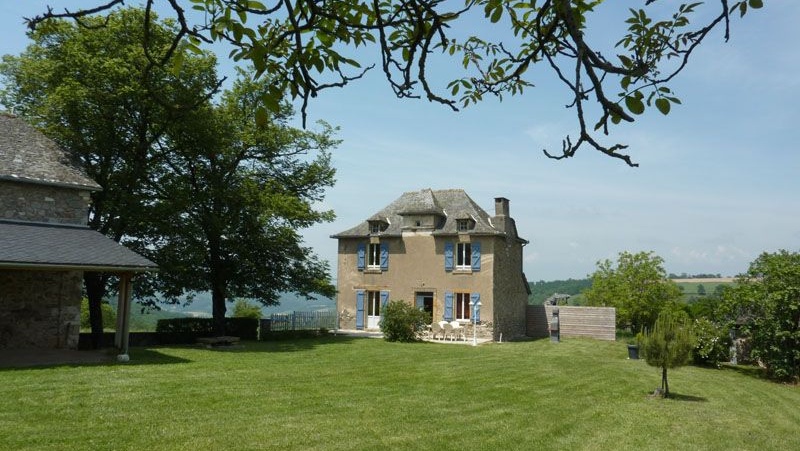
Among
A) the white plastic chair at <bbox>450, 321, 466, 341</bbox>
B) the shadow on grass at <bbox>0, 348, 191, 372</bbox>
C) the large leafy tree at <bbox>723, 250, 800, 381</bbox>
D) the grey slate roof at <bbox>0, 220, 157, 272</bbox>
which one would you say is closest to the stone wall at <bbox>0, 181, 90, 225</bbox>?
the grey slate roof at <bbox>0, 220, 157, 272</bbox>

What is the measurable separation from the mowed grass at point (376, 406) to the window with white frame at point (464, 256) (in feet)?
29.8

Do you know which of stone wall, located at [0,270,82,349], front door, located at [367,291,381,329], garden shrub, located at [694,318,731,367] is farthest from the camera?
front door, located at [367,291,381,329]

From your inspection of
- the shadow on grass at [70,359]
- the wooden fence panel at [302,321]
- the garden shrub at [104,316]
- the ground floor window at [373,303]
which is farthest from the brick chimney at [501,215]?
the garden shrub at [104,316]

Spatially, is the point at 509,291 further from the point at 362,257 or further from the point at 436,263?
the point at 362,257

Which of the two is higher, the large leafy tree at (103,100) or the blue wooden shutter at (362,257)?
the large leafy tree at (103,100)

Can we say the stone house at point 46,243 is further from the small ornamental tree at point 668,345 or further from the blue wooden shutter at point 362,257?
the blue wooden shutter at point 362,257

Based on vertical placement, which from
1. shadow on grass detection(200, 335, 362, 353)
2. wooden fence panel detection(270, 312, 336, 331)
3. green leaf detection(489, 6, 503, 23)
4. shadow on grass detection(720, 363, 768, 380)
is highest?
green leaf detection(489, 6, 503, 23)

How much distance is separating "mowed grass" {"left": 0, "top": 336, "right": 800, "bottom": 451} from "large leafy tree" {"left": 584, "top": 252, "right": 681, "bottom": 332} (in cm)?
1323

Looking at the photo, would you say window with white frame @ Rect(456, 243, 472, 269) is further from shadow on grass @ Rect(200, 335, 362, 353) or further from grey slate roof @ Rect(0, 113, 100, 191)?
grey slate roof @ Rect(0, 113, 100, 191)

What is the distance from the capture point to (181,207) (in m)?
19.5

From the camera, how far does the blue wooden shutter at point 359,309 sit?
27.5 meters

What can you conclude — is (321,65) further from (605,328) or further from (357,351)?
(605,328)

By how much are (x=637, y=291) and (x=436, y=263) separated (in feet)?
38.5

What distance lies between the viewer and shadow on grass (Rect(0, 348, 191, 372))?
1298 cm
